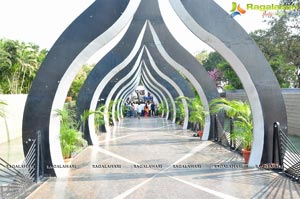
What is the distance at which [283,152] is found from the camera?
6852 mm

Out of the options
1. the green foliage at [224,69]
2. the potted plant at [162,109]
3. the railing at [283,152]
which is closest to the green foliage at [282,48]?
the green foliage at [224,69]

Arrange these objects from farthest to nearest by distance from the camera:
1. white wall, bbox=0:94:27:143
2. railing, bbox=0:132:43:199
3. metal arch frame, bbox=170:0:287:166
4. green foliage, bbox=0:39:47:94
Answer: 1. green foliage, bbox=0:39:47:94
2. white wall, bbox=0:94:27:143
3. metal arch frame, bbox=170:0:287:166
4. railing, bbox=0:132:43:199

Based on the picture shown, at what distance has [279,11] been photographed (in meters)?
18.3

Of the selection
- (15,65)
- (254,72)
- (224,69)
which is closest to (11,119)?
(254,72)

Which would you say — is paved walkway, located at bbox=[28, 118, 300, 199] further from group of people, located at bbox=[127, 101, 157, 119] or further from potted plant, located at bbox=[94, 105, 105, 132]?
group of people, located at bbox=[127, 101, 157, 119]

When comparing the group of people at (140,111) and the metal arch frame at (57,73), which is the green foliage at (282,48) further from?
the metal arch frame at (57,73)

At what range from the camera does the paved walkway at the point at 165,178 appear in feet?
18.2

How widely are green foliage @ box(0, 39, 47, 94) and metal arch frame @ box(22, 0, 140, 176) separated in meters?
20.9

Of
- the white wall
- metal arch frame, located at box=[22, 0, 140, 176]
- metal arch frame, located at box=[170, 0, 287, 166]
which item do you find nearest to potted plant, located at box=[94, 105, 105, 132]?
the white wall

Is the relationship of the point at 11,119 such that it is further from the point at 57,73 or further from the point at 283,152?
the point at 283,152

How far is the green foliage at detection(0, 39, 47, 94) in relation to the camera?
26541mm

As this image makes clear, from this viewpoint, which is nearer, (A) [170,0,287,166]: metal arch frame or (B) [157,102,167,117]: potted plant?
(A) [170,0,287,166]: metal arch frame

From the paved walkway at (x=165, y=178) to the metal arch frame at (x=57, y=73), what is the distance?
0.99 metres

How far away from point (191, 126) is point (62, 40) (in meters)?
11.1
